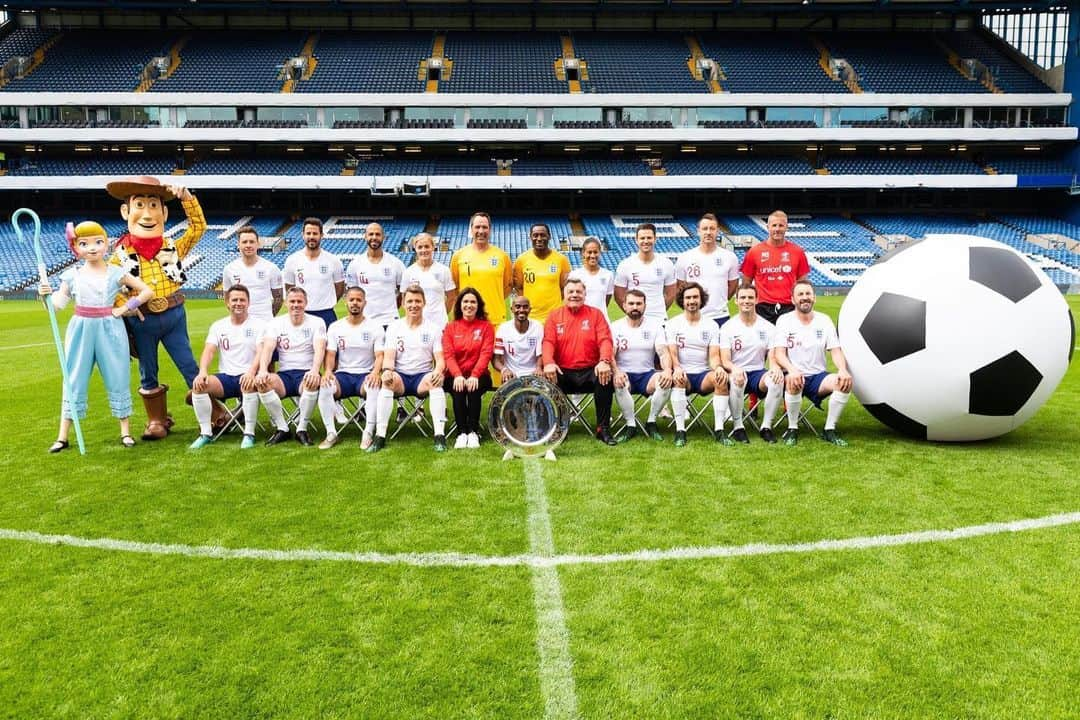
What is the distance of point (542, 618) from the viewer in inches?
128

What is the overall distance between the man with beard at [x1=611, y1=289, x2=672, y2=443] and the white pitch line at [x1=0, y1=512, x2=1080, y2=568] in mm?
2533

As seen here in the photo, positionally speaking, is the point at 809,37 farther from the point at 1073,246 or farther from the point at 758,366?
the point at 758,366

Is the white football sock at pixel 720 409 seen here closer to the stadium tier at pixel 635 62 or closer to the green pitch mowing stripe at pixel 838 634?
the green pitch mowing stripe at pixel 838 634

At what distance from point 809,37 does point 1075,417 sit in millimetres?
41463

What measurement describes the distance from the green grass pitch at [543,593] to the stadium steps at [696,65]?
35899mm

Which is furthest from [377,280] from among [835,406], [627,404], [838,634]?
[838,634]

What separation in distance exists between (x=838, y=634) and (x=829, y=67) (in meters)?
43.5

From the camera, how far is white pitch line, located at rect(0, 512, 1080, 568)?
12.7ft

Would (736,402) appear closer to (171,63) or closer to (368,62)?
(368,62)

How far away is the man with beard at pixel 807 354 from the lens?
6281mm

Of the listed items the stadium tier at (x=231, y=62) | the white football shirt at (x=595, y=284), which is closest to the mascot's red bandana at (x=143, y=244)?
the white football shirt at (x=595, y=284)

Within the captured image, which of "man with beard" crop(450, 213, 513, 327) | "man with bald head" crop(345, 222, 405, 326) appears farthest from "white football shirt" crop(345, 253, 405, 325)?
"man with beard" crop(450, 213, 513, 327)

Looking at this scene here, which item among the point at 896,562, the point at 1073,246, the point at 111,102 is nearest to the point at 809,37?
the point at 1073,246

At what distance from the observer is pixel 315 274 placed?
7.57 m
